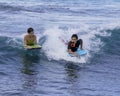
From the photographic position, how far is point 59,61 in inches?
632

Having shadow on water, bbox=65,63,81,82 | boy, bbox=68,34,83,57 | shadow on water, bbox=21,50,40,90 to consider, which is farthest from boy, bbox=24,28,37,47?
shadow on water, bbox=65,63,81,82

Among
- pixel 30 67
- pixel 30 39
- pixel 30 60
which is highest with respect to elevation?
pixel 30 39

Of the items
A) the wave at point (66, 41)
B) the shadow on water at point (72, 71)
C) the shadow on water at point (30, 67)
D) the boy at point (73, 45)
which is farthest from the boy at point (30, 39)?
the shadow on water at point (72, 71)

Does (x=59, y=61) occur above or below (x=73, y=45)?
below

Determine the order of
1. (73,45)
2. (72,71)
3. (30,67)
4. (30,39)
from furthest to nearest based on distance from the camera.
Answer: (30,39) < (73,45) < (30,67) < (72,71)

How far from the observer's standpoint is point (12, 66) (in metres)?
14.9

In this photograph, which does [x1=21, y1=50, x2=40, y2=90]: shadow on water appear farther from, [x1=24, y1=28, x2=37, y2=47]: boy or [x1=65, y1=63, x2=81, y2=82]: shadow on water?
[x1=65, y1=63, x2=81, y2=82]: shadow on water

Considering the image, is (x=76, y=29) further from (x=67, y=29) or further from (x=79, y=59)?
(x=79, y=59)

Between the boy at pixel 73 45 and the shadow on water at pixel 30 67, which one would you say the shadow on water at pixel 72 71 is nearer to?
the boy at pixel 73 45

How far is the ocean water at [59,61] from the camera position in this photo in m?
12.2

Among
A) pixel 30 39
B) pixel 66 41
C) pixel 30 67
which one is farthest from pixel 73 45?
pixel 66 41

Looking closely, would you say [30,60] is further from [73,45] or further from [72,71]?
[72,71]

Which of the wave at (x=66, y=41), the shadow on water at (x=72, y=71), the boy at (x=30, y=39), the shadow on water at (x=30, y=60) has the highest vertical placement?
the boy at (x=30, y=39)

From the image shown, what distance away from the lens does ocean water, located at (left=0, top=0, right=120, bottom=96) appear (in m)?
12.2
